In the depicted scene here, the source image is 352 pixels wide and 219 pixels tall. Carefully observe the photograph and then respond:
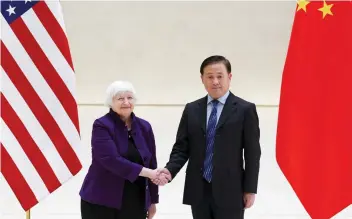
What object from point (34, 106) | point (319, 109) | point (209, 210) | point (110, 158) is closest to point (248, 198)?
point (209, 210)

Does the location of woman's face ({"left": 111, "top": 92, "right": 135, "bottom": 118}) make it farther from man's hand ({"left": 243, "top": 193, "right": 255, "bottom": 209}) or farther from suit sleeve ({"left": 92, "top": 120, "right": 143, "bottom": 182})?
man's hand ({"left": 243, "top": 193, "right": 255, "bottom": 209})

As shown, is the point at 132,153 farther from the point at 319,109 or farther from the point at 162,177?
the point at 319,109

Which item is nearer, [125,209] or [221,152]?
[221,152]

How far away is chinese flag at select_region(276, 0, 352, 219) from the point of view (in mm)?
2258

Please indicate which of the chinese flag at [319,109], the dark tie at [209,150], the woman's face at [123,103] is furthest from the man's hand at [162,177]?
the chinese flag at [319,109]

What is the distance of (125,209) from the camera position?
2.28 m

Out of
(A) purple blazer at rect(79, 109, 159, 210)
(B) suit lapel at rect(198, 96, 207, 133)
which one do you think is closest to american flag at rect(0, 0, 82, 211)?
(A) purple blazer at rect(79, 109, 159, 210)

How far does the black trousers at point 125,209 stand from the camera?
2.27 meters

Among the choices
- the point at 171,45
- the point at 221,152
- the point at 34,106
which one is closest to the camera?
the point at 221,152

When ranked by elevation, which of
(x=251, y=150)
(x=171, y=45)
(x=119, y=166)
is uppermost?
(x=171, y=45)

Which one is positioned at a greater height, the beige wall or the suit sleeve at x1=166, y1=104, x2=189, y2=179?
the beige wall

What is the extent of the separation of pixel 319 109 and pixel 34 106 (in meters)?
1.43

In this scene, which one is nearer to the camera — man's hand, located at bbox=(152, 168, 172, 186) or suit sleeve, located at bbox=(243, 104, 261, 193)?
suit sleeve, located at bbox=(243, 104, 261, 193)

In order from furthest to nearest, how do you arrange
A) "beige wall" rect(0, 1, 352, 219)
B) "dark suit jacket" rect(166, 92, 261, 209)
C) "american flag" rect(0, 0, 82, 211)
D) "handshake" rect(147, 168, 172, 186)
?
"beige wall" rect(0, 1, 352, 219) → "american flag" rect(0, 0, 82, 211) → "handshake" rect(147, 168, 172, 186) → "dark suit jacket" rect(166, 92, 261, 209)
